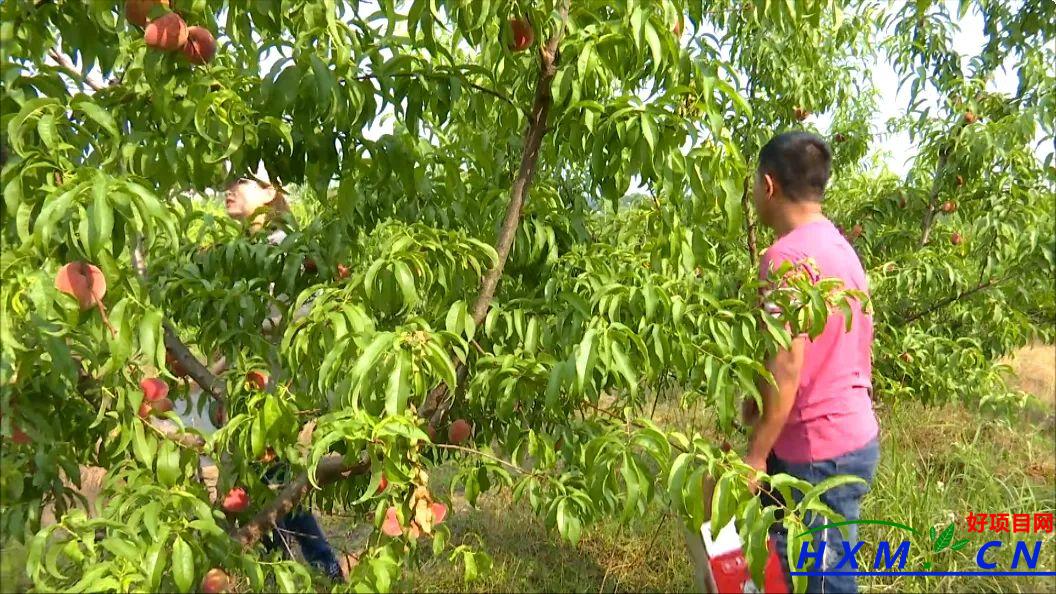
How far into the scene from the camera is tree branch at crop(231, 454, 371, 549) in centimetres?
167

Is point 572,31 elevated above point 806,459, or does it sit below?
above

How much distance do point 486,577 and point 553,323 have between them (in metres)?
1.59

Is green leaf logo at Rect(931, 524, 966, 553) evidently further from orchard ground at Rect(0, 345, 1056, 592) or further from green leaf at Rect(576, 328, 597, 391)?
green leaf at Rect(576, 328, 597, 391)

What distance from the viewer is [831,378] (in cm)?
157

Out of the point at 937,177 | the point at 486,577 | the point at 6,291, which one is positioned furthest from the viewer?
the point at 937,177

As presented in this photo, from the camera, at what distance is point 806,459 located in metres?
1.60

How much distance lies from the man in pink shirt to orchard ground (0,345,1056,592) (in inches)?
31.4

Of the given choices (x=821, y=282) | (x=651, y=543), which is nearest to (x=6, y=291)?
(x=821, y=282)

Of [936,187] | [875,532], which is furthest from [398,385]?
[936,187]

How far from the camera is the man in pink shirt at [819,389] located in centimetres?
152

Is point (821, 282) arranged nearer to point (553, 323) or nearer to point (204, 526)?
point (553, 323)

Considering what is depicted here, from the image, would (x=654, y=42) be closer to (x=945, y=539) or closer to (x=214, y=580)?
(x=214, y=580)

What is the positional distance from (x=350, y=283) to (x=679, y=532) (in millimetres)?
2138

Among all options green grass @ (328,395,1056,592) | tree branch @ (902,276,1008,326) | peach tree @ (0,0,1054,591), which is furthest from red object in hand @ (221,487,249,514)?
tree branch @ (902,276,1008,326)
